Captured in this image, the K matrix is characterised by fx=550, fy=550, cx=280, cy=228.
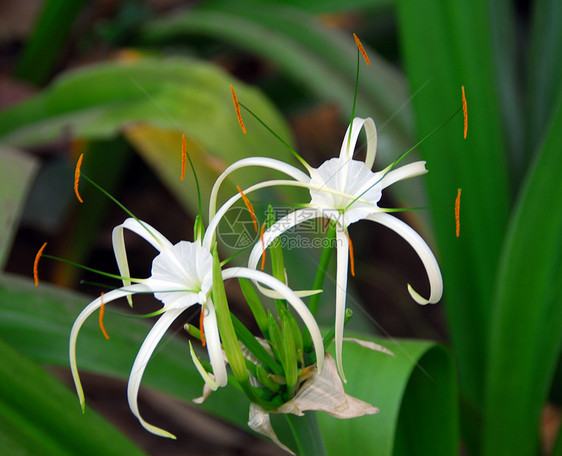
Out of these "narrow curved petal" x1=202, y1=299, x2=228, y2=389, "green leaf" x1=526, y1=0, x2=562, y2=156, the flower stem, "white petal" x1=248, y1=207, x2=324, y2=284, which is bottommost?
the flower stem

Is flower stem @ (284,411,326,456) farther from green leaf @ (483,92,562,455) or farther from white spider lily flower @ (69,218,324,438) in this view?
green leaf @ (483,92,562,455)

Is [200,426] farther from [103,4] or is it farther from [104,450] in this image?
[103,4]

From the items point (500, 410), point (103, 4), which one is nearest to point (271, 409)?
point (500, 410)

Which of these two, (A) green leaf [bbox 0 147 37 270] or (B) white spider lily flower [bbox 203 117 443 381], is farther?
(A) green leaf [bbox 0 147 37 270]

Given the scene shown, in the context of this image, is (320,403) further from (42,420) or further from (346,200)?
(42,420)

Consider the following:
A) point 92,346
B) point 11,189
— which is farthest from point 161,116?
point 92,346

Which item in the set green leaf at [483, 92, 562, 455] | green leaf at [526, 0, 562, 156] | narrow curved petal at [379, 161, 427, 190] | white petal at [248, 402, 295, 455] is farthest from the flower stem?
green leaf at [526, 0, 562, 156]
